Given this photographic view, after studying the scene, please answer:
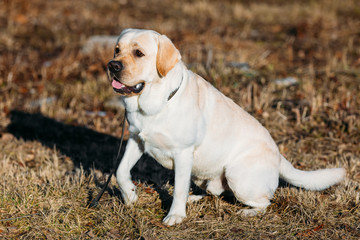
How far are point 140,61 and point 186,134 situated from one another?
65 centimetres

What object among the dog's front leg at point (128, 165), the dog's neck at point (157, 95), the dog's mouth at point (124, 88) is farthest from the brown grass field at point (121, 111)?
the dog's mouth at point (124, 88)

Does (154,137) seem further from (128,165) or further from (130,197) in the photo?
(130,197)

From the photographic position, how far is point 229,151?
3619 millimetres

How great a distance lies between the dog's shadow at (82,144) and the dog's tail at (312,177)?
1.12 meters

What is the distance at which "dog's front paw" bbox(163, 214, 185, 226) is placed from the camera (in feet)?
11.1

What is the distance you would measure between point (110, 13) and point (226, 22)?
3.07 metres

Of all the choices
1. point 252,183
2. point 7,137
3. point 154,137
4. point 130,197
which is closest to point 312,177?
point 252,183

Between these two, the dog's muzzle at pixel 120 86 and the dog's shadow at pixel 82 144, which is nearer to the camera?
the dog's muzzle at pixel 120 86

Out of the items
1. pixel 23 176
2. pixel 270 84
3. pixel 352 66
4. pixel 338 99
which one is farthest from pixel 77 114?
pixel 352 66

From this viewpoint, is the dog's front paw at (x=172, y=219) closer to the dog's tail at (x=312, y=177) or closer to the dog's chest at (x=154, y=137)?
the dog's chest at (x=154, y=137)

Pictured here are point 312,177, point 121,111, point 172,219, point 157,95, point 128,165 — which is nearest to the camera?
point 157,95

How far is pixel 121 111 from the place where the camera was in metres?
6.39

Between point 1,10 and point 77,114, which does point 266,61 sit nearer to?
point 77,114

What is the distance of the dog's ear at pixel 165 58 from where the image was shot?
123 inches
